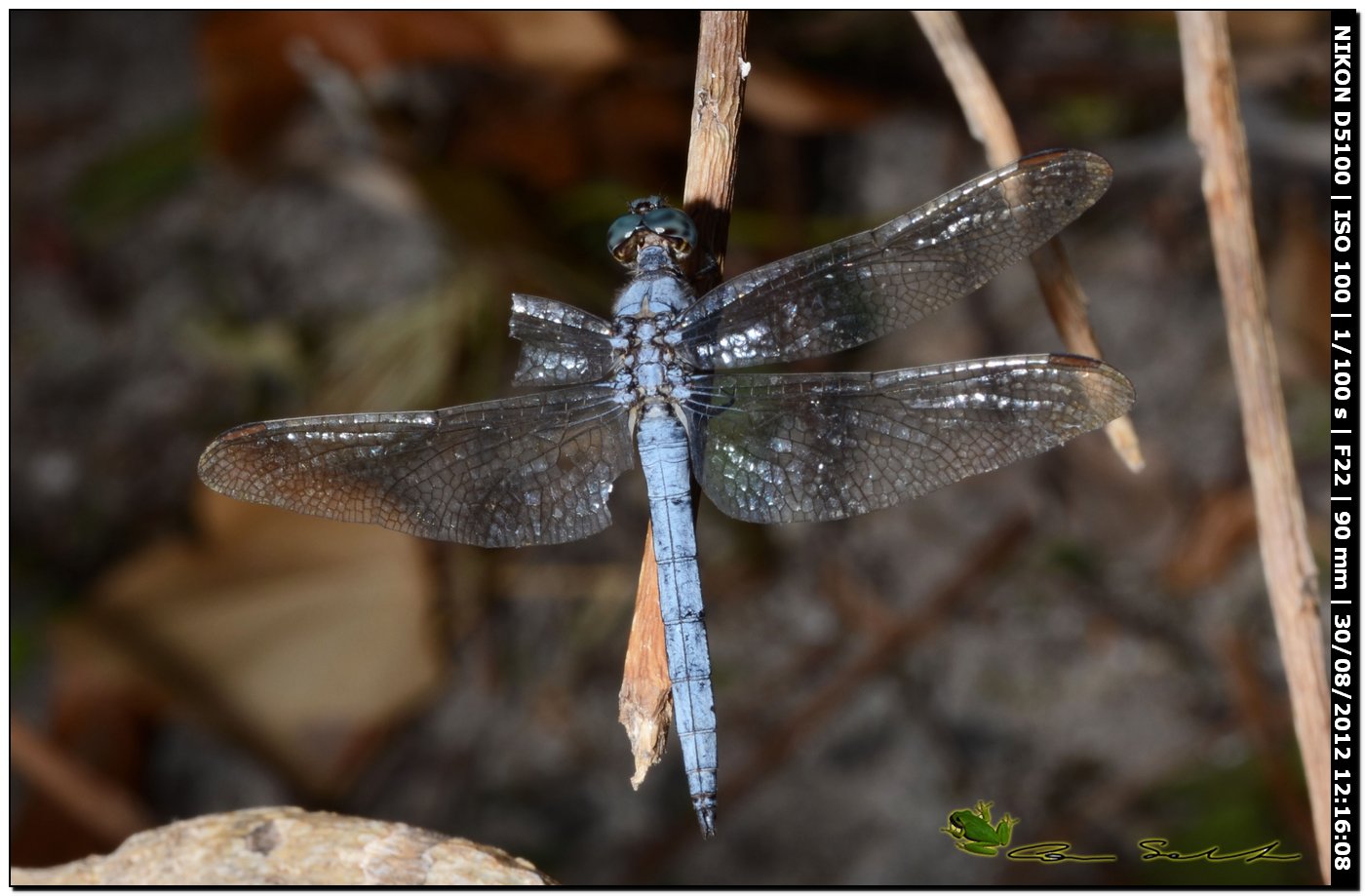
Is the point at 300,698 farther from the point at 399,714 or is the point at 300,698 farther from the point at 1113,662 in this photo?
the point at 1113,662

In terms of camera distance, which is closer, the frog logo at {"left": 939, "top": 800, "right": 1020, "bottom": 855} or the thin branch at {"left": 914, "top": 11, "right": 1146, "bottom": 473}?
the thin branch at {"left": 914, "top": 11, "right": 1146, "bottom": 473}

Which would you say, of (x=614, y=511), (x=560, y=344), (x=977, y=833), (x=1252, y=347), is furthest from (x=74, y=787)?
(x=1252, y=347)


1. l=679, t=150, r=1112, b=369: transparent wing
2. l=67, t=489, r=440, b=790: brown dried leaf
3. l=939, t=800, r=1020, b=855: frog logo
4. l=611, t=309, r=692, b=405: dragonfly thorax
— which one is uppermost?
l=679, t=150, r=1112, b=369: transparent wing

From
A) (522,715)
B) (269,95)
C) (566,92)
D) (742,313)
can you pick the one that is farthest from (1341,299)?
(269,95)

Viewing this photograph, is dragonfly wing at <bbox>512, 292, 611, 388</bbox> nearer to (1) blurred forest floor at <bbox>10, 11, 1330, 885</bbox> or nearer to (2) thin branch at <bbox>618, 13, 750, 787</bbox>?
(2) thin branch at <bbox>618, 13, 750, 787</bbox>

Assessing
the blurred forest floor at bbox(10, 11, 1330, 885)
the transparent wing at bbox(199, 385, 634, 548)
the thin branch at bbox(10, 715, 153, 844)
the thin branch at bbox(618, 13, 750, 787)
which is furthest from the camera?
the blurred forest floor at bbox(10, 11, 1330, 885)

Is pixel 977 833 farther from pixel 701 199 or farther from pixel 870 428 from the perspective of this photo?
pixel 701 199

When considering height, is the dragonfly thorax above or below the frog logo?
above

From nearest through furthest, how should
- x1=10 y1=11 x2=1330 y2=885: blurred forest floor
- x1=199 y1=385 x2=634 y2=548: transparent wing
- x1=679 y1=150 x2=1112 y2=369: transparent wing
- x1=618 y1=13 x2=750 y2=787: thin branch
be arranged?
x1=618 y1=13 x2=750 y2=787: thin branch, x1=679 y1=150 x2=1112 y2=369: transparent wing, x1=199 y1=385 x2=634 y2=548: transparent wing, x1=10 y1=11 x2=1330 y2=885: blurred forest floor

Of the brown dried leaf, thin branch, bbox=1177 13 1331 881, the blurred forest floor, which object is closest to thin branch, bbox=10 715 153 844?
the blurred forest floor

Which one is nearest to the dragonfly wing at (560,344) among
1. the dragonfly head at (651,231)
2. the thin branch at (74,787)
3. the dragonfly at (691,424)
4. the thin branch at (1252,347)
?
the dragonfly at (691,424)
